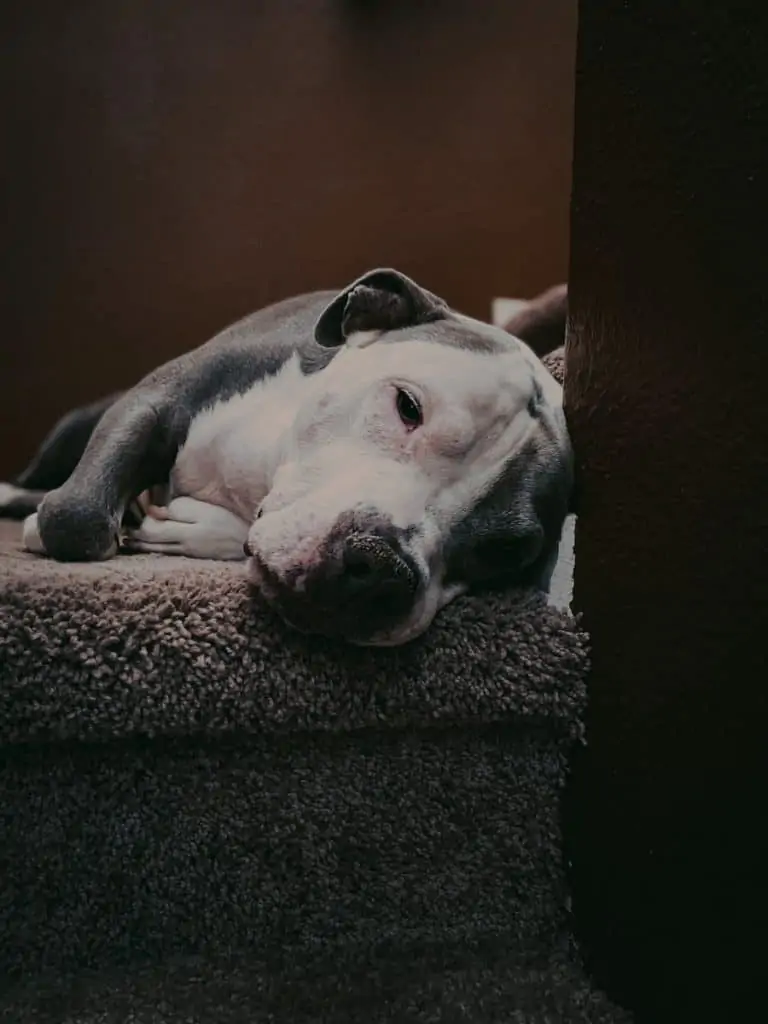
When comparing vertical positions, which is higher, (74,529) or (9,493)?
(74,529)

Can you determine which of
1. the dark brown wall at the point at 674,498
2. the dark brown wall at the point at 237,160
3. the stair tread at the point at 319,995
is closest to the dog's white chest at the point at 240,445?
the dark brown wall at the point at 674,498

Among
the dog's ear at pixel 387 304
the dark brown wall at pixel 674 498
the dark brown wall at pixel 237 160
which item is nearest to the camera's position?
the dark brown wall at pixel 674 498

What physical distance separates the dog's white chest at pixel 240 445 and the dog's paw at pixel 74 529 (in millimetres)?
173

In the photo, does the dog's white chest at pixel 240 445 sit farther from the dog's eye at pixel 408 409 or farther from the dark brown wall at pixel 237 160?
the dark brown wall at pixel 237 160

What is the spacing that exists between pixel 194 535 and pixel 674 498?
0.65 meters

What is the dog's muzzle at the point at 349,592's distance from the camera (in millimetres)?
875

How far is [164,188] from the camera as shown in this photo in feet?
6.97

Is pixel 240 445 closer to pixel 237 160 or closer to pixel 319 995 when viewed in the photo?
pixel 319 995

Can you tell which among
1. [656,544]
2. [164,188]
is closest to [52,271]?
[164,188]

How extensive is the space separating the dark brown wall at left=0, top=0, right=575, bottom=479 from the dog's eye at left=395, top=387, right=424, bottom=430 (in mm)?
1186

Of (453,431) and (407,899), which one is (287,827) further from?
(453,431)

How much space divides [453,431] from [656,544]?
10.8 inches

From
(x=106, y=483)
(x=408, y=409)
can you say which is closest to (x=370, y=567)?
(x=408, y=409)

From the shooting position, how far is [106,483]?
4.01 feet
